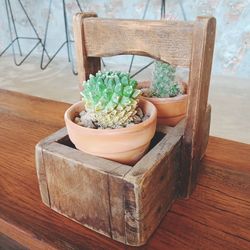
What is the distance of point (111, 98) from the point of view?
0.46 meters

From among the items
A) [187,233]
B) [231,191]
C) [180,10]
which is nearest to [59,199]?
[187,233]

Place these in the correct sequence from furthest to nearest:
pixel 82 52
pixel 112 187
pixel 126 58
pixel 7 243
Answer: pixel 126 58
pixel 7 243
pixel 82 52
pixel 112 187

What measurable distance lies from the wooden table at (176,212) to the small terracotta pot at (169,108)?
139mm

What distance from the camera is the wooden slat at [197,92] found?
0.44 metres

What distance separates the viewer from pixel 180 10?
2.98 metres

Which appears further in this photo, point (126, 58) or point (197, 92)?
point (126, 58)

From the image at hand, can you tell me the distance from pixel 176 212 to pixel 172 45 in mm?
292

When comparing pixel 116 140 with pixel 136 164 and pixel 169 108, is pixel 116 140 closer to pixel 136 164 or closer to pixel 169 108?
pixel 136 164

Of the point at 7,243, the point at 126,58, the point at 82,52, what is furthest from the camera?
the point at 126,58

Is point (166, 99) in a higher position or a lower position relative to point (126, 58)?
higher

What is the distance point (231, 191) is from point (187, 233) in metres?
0.15

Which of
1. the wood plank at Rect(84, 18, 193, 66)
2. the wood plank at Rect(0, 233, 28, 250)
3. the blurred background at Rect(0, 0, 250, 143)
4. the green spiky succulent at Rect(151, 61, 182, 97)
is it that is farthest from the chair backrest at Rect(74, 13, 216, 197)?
the blurred background at Rect(0, 0, 250, 143)

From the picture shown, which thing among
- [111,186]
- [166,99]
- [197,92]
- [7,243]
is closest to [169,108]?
[166,99]

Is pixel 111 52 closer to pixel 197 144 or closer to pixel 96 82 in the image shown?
pixel 96 82
